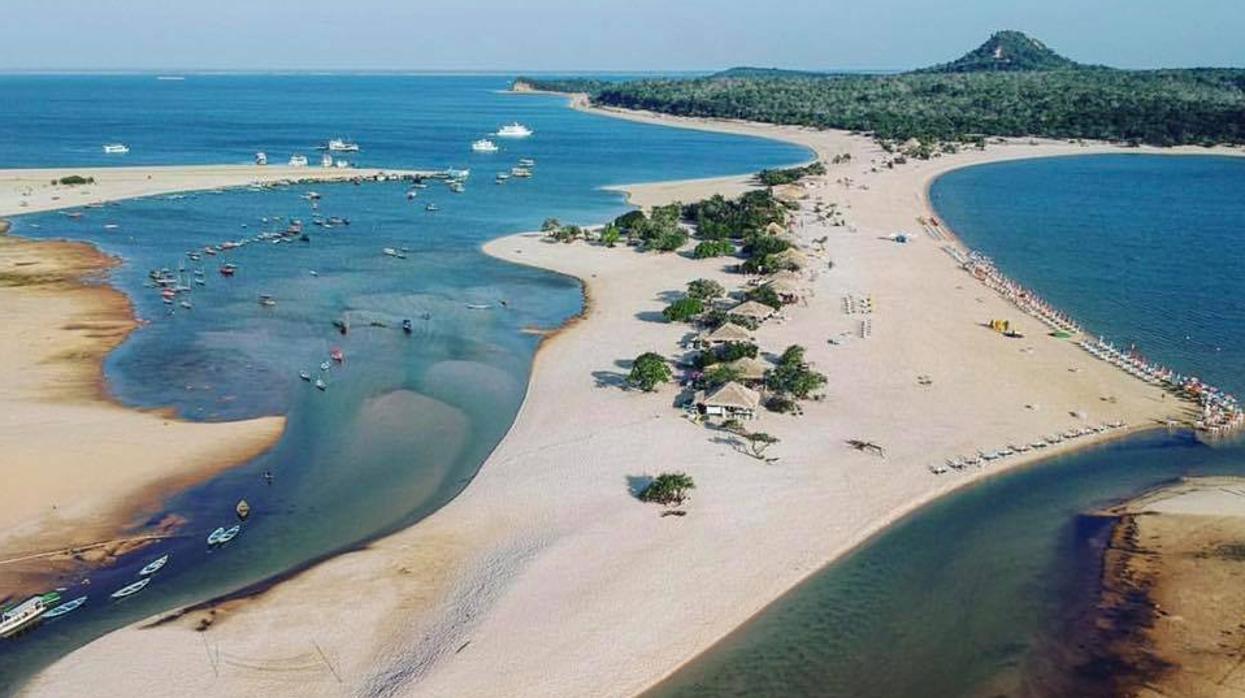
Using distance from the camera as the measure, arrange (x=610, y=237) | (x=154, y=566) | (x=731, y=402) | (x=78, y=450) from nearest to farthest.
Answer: (x=154, y=566)
(x=78, y=450)
(x=731, y=402)
(x=610, y=237)

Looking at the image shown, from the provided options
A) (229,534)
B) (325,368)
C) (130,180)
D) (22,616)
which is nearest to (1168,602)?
(229,534)

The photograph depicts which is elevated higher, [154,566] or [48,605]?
[154,566]

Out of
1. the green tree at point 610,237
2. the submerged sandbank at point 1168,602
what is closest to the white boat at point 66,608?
the submerged sandbank at point 1168,602

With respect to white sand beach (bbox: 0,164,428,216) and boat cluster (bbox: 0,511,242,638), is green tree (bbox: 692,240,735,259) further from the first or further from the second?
white sand beach (bbox: 0,164,428,216)

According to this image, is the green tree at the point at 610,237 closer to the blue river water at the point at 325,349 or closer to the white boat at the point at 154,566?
the blue river water at the point at 325,349

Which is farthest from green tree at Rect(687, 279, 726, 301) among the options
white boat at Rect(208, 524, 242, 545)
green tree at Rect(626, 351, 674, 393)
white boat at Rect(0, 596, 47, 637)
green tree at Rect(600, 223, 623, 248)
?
white boat at Rect(0, 596, 47, 637)

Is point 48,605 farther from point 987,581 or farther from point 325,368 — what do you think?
point 987,581
